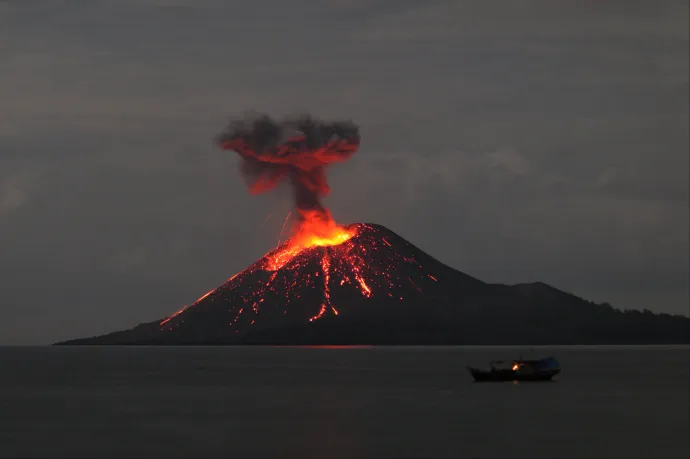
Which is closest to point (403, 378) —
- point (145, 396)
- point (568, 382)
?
point (568, 382)

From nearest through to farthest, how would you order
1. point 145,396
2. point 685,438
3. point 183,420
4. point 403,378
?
point 685,438, point 183,420, point 145,396, point 403,378

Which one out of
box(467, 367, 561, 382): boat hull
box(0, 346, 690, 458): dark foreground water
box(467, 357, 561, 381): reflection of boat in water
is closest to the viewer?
box(0, 346, 690, 458): dark foreground water

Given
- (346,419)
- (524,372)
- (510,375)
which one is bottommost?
(346,419)

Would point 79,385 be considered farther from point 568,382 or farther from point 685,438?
point 685,438

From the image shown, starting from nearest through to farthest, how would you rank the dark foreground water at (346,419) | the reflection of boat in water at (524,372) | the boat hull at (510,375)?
the dark foreground water at (346,419), the boat hull at (510,375), the reflection of boat in water at (524,372)

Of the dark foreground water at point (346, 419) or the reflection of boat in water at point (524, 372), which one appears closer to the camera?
the dark foreground water at point (346, 419)

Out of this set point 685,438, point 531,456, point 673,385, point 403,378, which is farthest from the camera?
point 403,378

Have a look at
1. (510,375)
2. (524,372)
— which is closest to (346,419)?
(510,375)

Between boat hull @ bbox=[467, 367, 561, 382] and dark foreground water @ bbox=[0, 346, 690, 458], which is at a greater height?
boat hull @ bbox=[467, 367, 561, 382]

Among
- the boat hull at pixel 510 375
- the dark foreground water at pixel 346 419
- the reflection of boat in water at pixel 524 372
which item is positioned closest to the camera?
the dark foreground water at pixel 346 419

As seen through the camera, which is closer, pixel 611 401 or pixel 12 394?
pixel 611 401

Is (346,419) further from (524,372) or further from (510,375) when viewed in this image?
(524,372)
